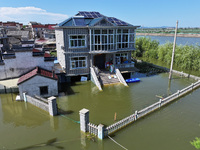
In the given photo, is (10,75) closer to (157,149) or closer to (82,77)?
(82,77)

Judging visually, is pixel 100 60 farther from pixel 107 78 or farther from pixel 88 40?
pixel 88 40

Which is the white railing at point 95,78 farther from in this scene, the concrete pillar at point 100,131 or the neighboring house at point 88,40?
the concrete pillar at point 100,131

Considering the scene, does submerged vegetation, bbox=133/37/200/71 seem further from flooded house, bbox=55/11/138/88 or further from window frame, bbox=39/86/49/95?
window frame, bbox=39/86/49/95

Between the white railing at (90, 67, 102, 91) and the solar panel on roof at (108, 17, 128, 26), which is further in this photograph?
Answer: the solar panel on roof at (108, 17, 128, 26)

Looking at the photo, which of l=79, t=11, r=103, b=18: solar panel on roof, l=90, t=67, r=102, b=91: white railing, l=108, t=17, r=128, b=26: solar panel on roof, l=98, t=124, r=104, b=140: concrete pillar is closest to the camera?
l=98, t=124, r=104, b=140: concrete pillar

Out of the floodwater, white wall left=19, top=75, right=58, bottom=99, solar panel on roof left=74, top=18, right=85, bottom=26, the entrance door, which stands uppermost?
solar panel on roof left=74, top=18, right=85, bottom=26

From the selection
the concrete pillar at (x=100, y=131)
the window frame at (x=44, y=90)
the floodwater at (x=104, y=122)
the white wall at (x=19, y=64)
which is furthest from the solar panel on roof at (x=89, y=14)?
the concrete pillar at (x=100, y=131)

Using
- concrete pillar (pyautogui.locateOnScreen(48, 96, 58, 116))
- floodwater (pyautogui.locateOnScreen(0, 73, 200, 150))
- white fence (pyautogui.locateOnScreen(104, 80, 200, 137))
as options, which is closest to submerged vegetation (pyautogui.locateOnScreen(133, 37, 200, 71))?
floodwater (pyautogui.locateOnScreen(0, 73, 200, 150))

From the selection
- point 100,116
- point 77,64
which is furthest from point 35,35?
point 100,116
